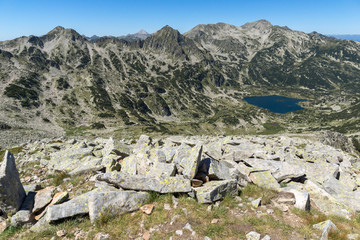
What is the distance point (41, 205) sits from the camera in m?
10.6

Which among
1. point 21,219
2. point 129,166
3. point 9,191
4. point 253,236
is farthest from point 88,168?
Answer: point 253,236

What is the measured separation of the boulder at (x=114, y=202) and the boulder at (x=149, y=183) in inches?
23.5

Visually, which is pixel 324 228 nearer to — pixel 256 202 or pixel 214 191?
pixel 256 202

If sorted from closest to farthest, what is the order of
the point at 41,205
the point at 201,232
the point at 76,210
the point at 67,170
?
the point at 201,232 → the point at 76,210 → the point at 41,205 → the point at 67,170

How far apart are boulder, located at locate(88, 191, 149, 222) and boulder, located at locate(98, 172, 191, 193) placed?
596mm

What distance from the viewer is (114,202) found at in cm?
988

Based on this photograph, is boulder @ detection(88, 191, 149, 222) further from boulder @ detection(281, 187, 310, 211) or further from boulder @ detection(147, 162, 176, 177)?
boulder @ detection(281, 187, 310, 211)

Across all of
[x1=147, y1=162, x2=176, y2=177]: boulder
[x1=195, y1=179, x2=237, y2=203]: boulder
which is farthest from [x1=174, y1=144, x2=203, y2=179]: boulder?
[x1=195, y1=179, x2=237, y2=203]: boulder

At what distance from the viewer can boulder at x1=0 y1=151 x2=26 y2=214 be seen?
32.1ft

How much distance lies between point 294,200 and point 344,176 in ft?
42.7

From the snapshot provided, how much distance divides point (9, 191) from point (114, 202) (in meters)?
5.99

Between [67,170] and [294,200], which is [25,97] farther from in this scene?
[294,200]

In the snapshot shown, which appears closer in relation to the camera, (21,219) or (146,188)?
(21,219)

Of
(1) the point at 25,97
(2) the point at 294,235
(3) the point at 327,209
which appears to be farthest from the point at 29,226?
(1) the point at 25,97
